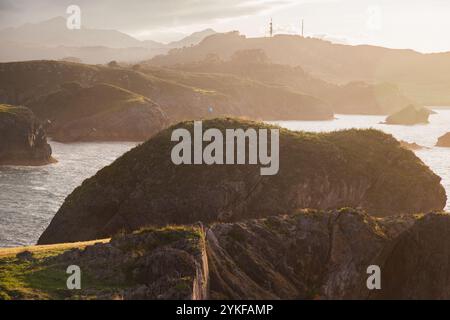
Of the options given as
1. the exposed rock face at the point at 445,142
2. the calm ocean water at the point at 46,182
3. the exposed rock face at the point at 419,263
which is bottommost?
the calm ocean water at the point at 46,182

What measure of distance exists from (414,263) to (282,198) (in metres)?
18.7

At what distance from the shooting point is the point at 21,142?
102 metres

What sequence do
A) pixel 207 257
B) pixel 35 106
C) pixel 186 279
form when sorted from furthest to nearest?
pixel 35 106
pixel 207 257
pixel 186 279

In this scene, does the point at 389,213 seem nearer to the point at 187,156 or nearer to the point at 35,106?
the point at 187,156

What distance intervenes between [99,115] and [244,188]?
367 ft

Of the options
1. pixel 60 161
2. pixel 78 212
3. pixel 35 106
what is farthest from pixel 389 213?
pixel 35 106

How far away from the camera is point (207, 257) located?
25.8 m

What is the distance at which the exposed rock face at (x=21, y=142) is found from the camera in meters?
99.8

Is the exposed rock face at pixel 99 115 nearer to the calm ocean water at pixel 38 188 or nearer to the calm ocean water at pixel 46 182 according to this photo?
the calm ocean water at pixel 46 182

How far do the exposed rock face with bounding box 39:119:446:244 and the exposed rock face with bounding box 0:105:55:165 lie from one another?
53.6m

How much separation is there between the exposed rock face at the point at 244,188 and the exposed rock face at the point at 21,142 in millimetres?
53636

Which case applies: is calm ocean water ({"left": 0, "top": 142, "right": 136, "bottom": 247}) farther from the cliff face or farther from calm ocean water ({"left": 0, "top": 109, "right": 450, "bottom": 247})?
the cliff face

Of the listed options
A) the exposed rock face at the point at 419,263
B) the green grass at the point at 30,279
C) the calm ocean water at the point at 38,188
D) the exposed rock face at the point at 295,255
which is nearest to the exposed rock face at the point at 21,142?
the calm ocean water at the point at 38,188

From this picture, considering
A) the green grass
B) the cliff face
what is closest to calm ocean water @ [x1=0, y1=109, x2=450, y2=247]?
the green grass
